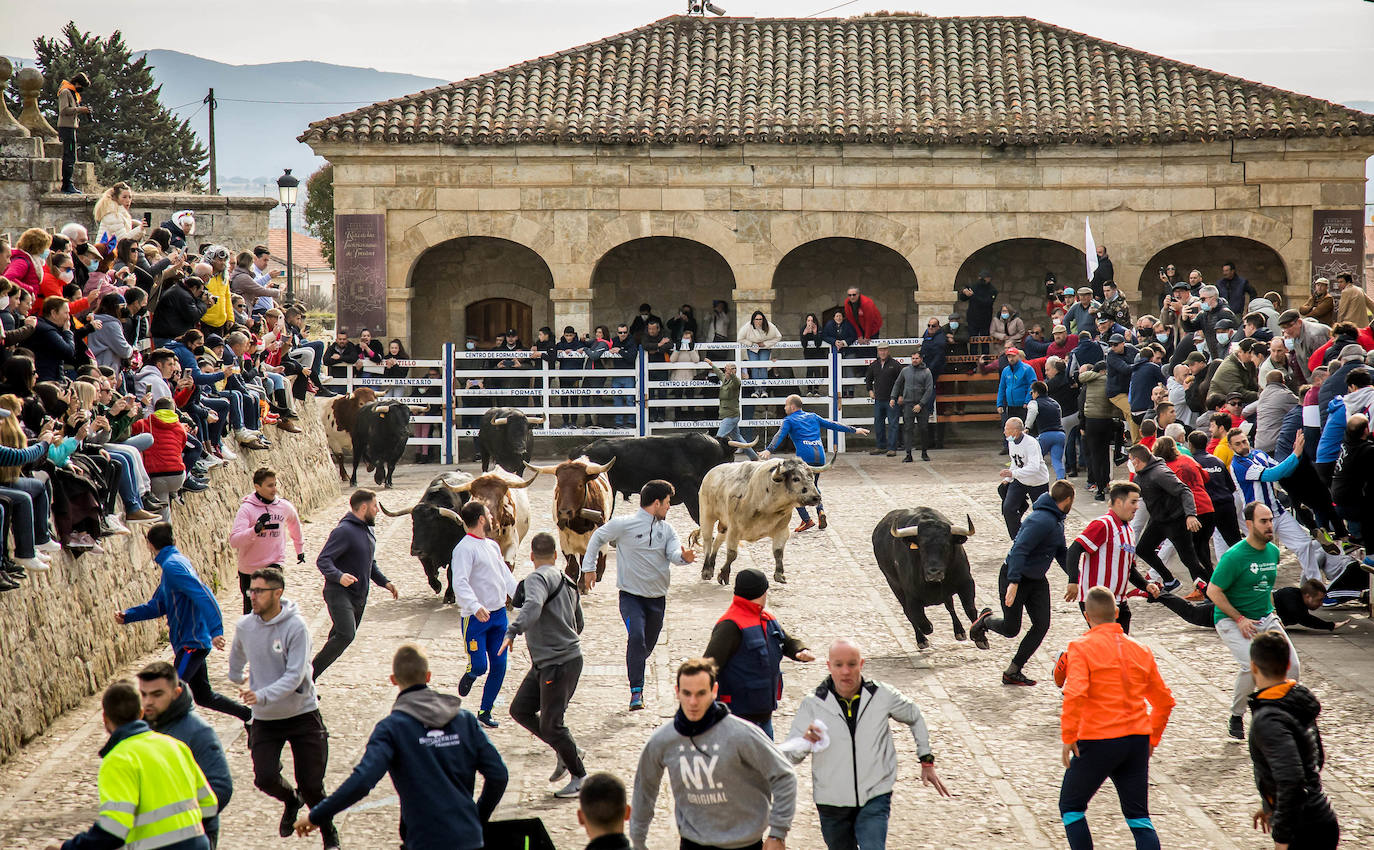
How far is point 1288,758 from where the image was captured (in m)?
6.37

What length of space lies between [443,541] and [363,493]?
3.56m

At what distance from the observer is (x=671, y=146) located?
83.3 ft

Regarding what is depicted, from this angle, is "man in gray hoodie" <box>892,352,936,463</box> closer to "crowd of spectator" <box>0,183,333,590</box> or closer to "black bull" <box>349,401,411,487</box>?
"black bull" <box>349,401,411,487</box>

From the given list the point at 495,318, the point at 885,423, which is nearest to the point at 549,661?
the point at 885,423

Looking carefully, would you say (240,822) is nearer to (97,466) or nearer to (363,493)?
(363,493)

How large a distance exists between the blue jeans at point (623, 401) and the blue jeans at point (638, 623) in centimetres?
1431

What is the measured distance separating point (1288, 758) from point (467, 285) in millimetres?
23133

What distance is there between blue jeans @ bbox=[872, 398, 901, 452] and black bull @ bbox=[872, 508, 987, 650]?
1127 centimetres

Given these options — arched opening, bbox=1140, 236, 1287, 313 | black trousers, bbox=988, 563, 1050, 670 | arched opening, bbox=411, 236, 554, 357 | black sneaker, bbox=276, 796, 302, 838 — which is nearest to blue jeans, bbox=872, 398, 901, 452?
arched opening, bbox=1140, 236, 1287, 313

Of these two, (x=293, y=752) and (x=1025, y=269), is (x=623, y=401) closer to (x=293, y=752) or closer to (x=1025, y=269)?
(x=1025, y=269)

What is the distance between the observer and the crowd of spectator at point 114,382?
34.5ft

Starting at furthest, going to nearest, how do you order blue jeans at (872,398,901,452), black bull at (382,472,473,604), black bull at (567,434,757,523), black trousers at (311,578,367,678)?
1. blue jeans at (872,398,901,452)
2. black bull at (567,434,757,523)
3. black bull at (382,472,473,604)
4. black trousers at (311,578,367,678)

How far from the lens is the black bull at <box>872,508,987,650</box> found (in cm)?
1141

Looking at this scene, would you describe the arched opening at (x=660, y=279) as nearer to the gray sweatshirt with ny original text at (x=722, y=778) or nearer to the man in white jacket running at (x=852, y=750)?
the man in white jacket running at (x=852, y=750)
